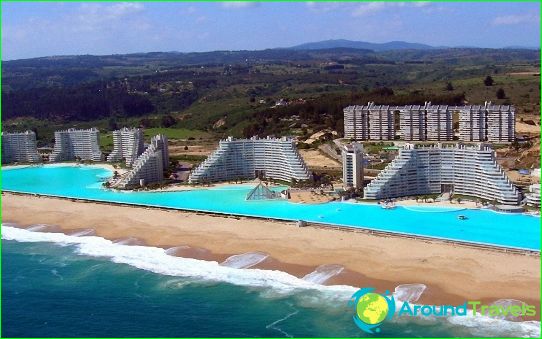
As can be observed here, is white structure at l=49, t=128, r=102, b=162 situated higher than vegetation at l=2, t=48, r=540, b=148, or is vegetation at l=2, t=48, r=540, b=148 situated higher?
vegetation at l=2, t=48, r=540, b=148

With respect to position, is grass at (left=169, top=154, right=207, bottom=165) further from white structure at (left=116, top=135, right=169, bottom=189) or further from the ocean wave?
the ocean wave

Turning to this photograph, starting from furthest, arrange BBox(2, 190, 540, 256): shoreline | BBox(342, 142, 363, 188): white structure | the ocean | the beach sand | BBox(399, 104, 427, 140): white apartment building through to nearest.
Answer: BBox(399, 104, 427, 140): white apartment building → BBox(342, 142, 363, 188): white structure → BBox(2, 190, 540, 256): shoreline → the beach sand → the ocean

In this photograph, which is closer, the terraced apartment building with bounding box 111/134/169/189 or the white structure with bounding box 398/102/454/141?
the terraced apartment building with bounding box 111/134/169/189

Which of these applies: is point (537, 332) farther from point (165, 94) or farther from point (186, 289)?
point (165, 94)

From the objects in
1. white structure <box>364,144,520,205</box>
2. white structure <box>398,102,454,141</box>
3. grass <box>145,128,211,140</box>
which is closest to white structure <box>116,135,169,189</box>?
white structure <box>364,144,520,205</box>

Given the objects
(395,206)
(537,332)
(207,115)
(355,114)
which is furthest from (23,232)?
(207,115)

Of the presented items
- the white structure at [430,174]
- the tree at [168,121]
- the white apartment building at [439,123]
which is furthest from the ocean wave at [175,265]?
the tree at [168,121]

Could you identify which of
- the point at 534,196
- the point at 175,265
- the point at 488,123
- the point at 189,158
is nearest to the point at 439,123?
the point at 488,123
